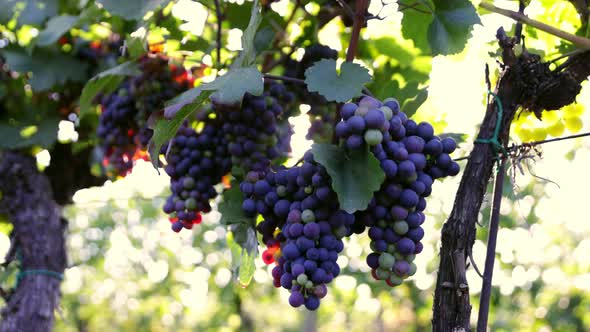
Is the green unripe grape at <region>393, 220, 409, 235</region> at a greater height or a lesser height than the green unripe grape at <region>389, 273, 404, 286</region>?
greater

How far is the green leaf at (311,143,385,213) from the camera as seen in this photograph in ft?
3.48

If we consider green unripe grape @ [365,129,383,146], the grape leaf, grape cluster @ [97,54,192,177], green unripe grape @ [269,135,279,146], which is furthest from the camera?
grape cluster @ [97,54,192,177]

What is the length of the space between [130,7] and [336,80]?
572 millimetres

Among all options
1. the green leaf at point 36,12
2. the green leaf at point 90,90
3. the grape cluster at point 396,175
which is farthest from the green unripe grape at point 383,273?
the green leaf at point 36,12

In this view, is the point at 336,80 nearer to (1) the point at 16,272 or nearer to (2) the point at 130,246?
(1) the point at 16,272

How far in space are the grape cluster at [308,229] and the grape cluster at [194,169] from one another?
13.4 inches

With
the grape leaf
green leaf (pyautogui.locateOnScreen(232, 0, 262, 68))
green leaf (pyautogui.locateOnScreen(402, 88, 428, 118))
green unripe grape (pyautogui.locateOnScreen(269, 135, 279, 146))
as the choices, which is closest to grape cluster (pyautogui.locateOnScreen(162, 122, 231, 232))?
green unripe grape (pyautogui.locateOnScreen(269, 135, 279, 146))

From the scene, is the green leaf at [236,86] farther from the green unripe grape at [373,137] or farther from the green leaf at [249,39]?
the green unripe grape at [373,137]

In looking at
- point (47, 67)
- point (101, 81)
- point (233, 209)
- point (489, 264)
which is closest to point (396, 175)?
point (489, 264)

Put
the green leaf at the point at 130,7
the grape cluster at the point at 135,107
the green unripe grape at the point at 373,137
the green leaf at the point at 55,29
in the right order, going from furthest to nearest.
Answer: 1. the green leaf at the point at 55,29
2. the grape cluster at the point at 135,107
3. the green leaf at the point at 130,7
4. the green unripe grape at the point at 373,137

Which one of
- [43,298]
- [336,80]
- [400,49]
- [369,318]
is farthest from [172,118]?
[369,318]

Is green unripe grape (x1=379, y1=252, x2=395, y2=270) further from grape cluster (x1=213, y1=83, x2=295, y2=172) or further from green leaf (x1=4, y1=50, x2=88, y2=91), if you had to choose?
green leaf (x1=4, y1=50, x2=88, y2=91)

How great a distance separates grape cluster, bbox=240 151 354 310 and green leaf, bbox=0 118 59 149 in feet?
4.02

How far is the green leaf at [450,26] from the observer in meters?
1.30
